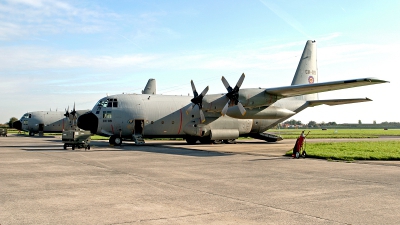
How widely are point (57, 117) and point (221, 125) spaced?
37313 millimetres

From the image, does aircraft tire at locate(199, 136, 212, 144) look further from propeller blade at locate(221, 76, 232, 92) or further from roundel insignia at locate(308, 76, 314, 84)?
roundel insignia at locate(308, 76, 314, 84)

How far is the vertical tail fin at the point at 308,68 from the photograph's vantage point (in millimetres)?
39625

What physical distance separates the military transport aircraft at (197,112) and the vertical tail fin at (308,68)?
0.50ft

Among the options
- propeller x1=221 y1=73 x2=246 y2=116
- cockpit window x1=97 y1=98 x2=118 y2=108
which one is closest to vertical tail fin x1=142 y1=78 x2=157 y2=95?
cockpit window x1=97 y1=98 x2=118 y2=108

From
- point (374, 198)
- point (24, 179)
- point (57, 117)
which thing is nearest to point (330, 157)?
point (374, 198)

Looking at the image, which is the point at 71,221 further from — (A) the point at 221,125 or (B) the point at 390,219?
(A) the point at 221,125

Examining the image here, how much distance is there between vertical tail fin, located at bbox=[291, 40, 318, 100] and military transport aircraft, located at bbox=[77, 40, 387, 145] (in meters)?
0.15

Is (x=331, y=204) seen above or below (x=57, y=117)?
below

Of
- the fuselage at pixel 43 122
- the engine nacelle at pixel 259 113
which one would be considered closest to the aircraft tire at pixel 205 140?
the engine nacelle at pixel 259 113

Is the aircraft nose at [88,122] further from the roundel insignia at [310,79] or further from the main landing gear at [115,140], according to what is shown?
the roundel insignia at [310,79]

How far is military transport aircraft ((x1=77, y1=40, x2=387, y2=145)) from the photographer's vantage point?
28.0 metres

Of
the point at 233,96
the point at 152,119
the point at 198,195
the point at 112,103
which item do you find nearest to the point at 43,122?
the point at 112,103

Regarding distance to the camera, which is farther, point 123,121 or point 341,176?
point 123,121

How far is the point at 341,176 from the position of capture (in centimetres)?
1396
